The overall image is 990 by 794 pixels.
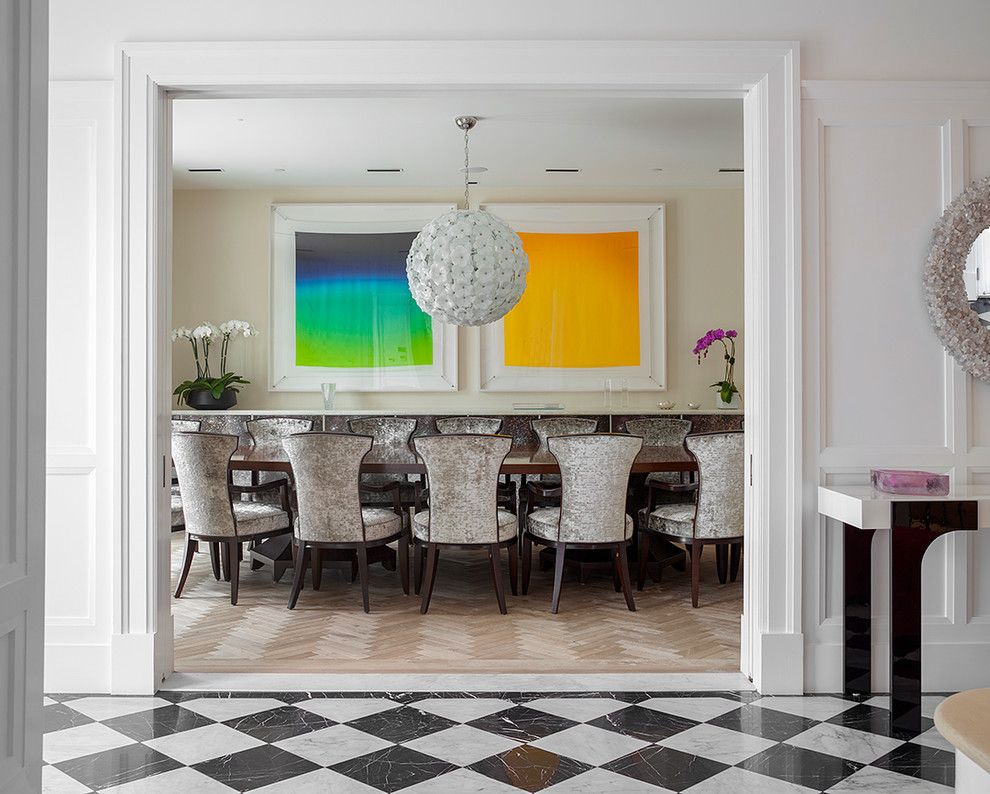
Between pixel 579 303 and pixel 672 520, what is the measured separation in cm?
281

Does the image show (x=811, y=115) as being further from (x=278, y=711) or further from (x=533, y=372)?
(x=533, y=372)

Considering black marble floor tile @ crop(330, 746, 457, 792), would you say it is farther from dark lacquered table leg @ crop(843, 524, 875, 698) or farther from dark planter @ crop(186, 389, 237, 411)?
dark planter @ crop(186, 389, 237, 411)

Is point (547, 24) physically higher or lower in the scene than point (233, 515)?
higher

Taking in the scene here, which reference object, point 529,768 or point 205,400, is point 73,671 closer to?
point 529,768

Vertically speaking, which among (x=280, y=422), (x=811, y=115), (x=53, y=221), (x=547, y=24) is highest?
(x=547, y=24)

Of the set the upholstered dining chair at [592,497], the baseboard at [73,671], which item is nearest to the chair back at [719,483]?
the upholstered dining chair at [592,497]

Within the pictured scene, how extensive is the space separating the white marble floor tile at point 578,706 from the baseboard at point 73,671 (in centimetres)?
163

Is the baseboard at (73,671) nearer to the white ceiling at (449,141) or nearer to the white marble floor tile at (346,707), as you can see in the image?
the white marble floor tile at (346,707)

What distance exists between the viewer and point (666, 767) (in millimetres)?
2707

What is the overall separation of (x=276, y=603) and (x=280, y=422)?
1912mm

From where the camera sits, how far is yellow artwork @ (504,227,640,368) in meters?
7.28

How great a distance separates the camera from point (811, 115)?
341 cm

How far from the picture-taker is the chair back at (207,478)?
15.3ft

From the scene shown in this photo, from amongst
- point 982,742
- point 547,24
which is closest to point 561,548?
point 547,24
